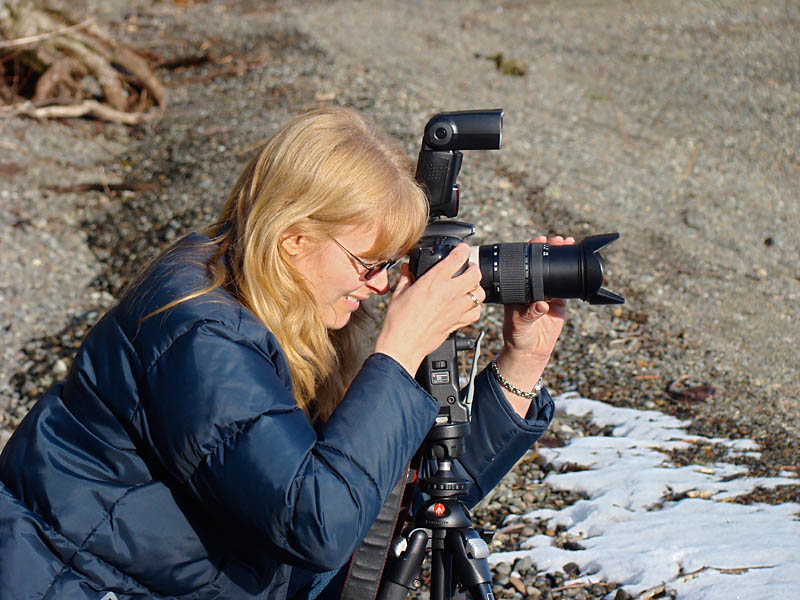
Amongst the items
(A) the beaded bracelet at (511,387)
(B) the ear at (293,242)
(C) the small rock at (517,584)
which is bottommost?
(C) the small rock at (517,584)

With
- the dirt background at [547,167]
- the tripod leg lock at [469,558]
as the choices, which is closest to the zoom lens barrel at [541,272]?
the tripod leg lock at [469,558]

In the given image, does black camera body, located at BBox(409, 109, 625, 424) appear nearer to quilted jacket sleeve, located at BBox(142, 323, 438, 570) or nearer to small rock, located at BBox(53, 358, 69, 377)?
quilted jacket sleeve, located at BBox(142, 323, 438, 570)

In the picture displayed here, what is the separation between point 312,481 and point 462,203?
4.06 m

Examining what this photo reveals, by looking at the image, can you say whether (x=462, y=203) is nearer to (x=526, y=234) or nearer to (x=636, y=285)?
(x=526, y=234)

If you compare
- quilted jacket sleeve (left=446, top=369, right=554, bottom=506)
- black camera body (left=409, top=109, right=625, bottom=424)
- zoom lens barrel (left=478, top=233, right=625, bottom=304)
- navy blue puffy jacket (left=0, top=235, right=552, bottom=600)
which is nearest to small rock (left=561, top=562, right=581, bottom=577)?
quilted jacket sleeve (left=446, top=369, right=554, bottom=506)

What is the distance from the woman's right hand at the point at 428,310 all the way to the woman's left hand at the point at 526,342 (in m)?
0.38

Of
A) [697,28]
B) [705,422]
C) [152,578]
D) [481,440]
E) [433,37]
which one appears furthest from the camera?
[697,28]

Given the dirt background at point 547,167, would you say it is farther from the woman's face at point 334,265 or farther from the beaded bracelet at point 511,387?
the woman's face at point 334,265

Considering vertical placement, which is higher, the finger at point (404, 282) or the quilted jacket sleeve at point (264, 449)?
the finger at point (404, 282)

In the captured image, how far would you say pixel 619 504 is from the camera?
121 inches

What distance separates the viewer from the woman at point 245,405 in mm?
1683

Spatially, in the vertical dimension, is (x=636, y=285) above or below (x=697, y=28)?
below

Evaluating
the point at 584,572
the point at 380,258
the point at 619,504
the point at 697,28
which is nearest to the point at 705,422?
the point at 619,504

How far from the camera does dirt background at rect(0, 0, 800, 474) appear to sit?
4.35 metres
